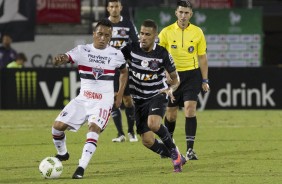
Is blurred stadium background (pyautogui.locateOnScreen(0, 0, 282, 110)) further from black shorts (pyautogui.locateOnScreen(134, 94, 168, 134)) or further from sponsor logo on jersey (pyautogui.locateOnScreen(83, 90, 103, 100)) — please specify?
sponsor logo on jersey (pyautogui.locateOnScreen(83, 90, 103, 100))

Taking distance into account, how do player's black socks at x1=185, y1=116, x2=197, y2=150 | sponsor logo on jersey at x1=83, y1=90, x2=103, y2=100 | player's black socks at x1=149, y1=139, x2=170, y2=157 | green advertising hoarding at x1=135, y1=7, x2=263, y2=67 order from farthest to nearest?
green advertising hoarding at x1=135, y1=7, x2=263, y2=67, player's black socks at x1=185, y1=116, x2=197, y2=150, player's black socks at x1=149, y1=139, x2=170, y2=157, sponsor logo on jersey at x1=83, y1=90, x2=103, y2=100

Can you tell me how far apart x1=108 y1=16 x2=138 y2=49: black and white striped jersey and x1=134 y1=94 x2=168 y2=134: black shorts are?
12.4 ft

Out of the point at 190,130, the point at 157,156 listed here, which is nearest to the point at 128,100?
the point at 157,156

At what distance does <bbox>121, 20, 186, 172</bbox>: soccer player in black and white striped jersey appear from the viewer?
42.4 ft

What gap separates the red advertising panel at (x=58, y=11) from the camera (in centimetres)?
2817

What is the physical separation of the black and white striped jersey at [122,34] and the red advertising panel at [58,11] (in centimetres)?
1119

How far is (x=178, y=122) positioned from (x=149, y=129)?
9.33m

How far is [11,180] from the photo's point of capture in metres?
11.9

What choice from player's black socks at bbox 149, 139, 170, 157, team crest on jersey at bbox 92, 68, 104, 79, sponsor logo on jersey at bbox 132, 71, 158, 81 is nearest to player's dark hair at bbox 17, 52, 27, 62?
sponsor logo on jersey at bbox 132, 71, 158, 81

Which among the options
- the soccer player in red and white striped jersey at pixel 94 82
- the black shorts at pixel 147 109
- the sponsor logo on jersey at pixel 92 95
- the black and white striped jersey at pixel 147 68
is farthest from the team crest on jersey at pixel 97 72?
the black shorts at pixel 147 109

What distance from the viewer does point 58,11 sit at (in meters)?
28.2

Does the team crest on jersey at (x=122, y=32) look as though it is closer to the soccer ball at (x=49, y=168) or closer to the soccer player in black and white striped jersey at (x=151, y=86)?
the soccer player in black and white striped jersey at (x=151, y=86)

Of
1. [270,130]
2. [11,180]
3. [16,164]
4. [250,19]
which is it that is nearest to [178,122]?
[270,130]

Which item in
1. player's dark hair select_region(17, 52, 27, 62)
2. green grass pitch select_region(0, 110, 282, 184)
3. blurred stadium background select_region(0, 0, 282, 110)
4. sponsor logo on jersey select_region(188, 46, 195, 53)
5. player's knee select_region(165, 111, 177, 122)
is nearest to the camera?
green grass pitch select_region(0, 110, 282, 184)
